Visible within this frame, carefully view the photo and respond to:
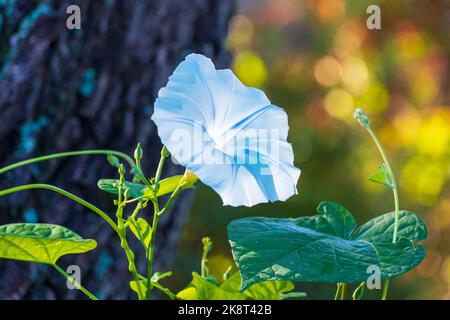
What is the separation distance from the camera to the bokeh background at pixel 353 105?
2.73m

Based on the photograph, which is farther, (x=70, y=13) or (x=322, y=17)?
(x=322, y=17)

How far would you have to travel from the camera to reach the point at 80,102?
0.92 m

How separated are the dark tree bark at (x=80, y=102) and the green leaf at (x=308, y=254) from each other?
46 centimetres

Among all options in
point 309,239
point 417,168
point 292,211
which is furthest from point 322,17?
point 309,239

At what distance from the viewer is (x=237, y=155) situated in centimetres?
46

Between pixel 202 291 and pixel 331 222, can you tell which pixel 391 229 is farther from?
pixel 202 291

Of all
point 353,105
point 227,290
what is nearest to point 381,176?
point 227,290

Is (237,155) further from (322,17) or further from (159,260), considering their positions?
(322,17)

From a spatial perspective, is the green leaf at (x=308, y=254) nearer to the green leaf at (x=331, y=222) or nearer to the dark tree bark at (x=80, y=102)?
the green leaf at (x=331, y=222)

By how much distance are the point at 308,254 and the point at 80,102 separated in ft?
1.76

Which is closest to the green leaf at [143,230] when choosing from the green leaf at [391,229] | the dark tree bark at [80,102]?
the green leaf at [391,229]

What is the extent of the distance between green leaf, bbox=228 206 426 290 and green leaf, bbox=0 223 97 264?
10 centimetres

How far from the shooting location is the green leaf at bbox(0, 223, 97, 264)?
0.47 metres

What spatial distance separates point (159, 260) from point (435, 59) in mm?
2560
